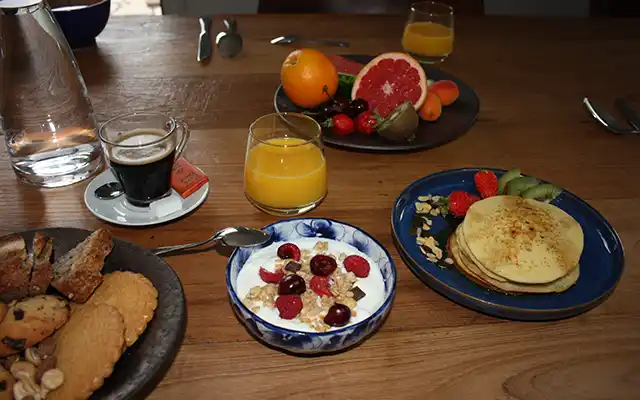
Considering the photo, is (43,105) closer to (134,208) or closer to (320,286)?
(134,208)

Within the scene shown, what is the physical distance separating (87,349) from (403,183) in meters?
0.83

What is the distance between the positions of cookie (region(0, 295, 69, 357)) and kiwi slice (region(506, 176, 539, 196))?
0.90 metres

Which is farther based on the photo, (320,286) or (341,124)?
(341,124)

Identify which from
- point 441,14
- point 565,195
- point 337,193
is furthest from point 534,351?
point 441,14

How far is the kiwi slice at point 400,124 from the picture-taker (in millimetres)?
1443

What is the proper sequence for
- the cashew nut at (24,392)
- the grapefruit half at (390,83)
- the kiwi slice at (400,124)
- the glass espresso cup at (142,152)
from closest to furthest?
the cashew nut at (24,392), the glass espresso cup at (142,152), the kiwi slice at (400,124), the grapefruit half at (390,83)

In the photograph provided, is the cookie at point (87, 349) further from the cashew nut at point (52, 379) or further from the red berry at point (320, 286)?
the red berry at point (320, 286)

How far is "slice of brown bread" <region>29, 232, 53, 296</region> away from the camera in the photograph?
35.9 inches

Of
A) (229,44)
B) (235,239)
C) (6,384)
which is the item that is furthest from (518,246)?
(229,44)

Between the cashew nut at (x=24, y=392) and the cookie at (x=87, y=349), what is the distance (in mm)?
17

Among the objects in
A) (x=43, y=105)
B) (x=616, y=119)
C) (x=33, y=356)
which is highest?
(x=43, y=105)

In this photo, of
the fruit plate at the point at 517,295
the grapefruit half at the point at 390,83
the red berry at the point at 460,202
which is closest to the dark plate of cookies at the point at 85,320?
the fruit plate at the point at 517,295

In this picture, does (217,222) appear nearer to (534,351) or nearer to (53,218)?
(53,218)

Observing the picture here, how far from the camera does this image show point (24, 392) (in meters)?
0.77
